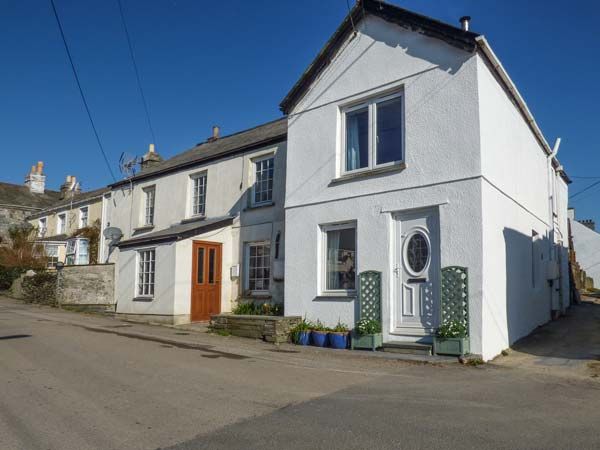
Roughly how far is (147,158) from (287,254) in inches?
564

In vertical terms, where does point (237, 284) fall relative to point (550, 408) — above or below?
above

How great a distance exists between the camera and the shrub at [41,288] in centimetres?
2211

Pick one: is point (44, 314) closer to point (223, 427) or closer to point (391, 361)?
point (391, 361)

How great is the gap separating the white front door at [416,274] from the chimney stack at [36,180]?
38.7 metres

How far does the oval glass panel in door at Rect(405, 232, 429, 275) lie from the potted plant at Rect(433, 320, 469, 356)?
4.39ft

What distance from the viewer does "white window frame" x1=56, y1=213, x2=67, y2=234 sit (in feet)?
95.5

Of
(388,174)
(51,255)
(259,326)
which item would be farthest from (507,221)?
(51,255)

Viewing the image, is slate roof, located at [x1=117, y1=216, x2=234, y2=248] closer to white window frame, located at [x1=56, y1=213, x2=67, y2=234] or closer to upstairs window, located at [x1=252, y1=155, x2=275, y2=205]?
upstairs window, located at [x1=252, y1=155, x2=275, y2=205]

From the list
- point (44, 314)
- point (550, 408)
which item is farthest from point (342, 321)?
point (44, 314)

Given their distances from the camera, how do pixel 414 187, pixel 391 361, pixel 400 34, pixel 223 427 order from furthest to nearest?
pixel 400 34 → pixel 414 187 → pixel 391 361 → pixel 223 427

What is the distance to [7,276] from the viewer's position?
2744cm

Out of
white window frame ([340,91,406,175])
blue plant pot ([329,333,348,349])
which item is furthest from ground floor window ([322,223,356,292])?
white window frame ([340,91,406,175])

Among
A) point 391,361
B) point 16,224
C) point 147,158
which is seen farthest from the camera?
point 16,224

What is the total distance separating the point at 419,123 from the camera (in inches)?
427
